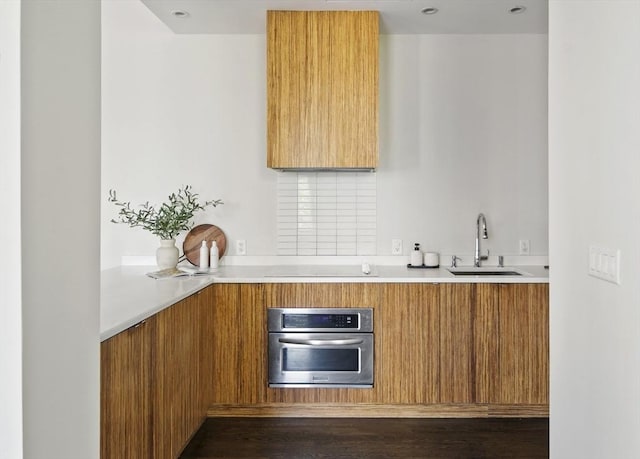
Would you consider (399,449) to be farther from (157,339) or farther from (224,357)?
(157,339)

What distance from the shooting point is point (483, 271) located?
3.26 metres

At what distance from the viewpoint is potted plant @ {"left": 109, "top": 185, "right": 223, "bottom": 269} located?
3.06 meters

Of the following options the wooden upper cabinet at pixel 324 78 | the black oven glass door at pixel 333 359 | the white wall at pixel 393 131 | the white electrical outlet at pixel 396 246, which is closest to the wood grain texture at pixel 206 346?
the black oven glass door at pixel 333 359

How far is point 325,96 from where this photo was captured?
9.95 ft

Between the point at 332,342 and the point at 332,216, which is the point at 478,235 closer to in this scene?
the point at 332,216

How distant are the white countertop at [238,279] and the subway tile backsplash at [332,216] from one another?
0.16m

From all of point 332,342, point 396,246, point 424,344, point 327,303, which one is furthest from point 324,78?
point 424,344
